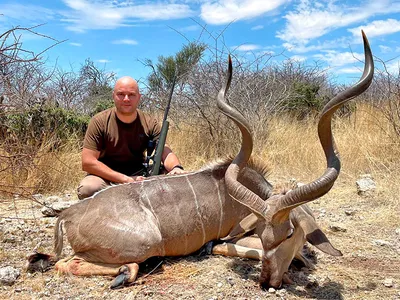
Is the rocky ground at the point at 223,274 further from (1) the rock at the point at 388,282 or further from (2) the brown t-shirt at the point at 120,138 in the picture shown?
(2) the brown t-shirt at the point at 120,138

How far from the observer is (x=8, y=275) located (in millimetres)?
3088

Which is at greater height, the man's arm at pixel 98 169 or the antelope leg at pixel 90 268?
the man's arm at pixel 98 169

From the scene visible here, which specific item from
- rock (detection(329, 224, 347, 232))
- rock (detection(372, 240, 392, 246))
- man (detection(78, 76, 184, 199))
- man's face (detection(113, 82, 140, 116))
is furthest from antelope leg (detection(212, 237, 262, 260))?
man's face (detection(113, 82, 140, 116))

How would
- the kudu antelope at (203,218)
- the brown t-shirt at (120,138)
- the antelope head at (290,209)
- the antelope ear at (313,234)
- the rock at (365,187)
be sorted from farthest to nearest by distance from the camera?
the rock at (365,187) → the brown t-shirt at (120,138) → the antelope ear at (313,234) → the kudu antelope at (203,218) → the antelope head at (290,209)

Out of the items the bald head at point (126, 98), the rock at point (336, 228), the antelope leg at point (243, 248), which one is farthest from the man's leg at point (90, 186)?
the rock at point (336, 228)

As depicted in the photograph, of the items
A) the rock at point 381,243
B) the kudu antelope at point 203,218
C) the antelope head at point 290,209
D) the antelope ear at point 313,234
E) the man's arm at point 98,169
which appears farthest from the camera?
the man's arm at point 98,169

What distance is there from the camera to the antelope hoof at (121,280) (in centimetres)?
308

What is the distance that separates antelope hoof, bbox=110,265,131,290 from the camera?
3082 mm

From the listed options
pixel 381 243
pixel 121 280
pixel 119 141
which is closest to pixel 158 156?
pixel 119 141

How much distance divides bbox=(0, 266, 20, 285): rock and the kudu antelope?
0.17 metres

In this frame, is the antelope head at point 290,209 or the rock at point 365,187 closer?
the antelope head at point 290,209

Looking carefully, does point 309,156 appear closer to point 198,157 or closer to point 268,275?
point 198,157

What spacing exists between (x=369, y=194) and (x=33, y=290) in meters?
3.88

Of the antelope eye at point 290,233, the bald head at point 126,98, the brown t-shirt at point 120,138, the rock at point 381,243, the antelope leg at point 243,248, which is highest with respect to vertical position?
the bald head at point 126,98
